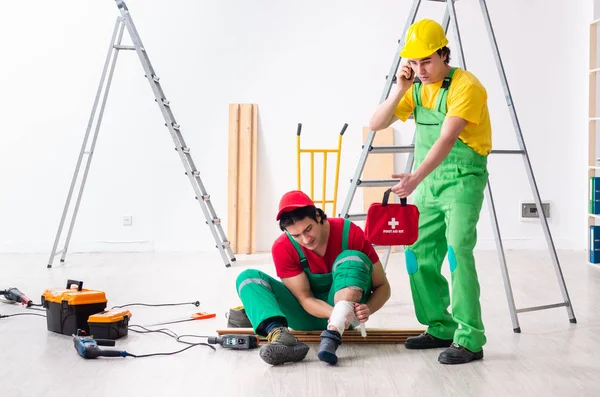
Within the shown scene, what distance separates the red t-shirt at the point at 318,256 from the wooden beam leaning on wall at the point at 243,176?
3.66 m

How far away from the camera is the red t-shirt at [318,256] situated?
12.0 feet

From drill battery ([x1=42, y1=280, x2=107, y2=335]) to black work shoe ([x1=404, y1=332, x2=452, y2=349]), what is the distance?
160 centimetres

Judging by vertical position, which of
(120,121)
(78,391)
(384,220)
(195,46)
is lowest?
(78,391)

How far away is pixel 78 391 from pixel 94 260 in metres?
3.89

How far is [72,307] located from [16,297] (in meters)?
1.16

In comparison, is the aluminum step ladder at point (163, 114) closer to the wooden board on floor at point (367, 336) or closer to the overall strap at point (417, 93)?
the wooden board on floor at point (367, 336)

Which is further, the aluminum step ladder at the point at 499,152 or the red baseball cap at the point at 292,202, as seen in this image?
the aluminum step ladder at the point at 499,152

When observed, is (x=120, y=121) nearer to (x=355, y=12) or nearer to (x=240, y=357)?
(x=355, y=12)

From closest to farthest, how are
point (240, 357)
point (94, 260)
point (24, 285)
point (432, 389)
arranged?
point (432, 389) < point (240, 357) < point (24, 285) < point (94, 260)

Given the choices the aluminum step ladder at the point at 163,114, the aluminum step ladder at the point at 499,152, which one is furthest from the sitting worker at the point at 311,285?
the aluminum step ladder at the point at 163,114

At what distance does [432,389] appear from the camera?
3.11 metres

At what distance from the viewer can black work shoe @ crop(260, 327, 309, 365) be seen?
134 inches

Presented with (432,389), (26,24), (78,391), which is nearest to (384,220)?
(432,389)

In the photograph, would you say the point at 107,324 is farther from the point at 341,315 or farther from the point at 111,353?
the point at 341,315
